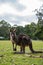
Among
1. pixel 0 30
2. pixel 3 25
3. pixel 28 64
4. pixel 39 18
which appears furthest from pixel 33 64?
pixel 3 25

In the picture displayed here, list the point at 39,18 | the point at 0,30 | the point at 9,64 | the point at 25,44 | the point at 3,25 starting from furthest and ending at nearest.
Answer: the point at 3,25 < the point at 0,30 < the point at 39,18 < the point at 25,44 < the point at 9,64

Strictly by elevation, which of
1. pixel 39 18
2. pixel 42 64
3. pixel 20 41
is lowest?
pixel 42 64

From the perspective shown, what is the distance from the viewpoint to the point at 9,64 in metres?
8.84

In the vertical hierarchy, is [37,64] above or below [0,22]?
below

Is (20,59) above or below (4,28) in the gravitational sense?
below

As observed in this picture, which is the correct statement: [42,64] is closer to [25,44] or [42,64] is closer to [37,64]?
[37,64]

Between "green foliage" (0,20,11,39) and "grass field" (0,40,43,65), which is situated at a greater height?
"green foliage" (0,20,11,39)

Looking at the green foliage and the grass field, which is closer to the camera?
the grass field

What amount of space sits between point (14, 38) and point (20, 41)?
560 millimetres

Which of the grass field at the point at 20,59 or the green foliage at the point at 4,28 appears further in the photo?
the green foliage at the point at 4,28

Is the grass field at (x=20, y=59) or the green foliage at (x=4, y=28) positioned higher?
the green foliage at (x=4, y=28)

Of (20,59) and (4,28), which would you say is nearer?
(20,59)

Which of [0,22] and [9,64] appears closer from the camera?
[9,64]

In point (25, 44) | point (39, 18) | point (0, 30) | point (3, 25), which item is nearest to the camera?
point (25, 44)
